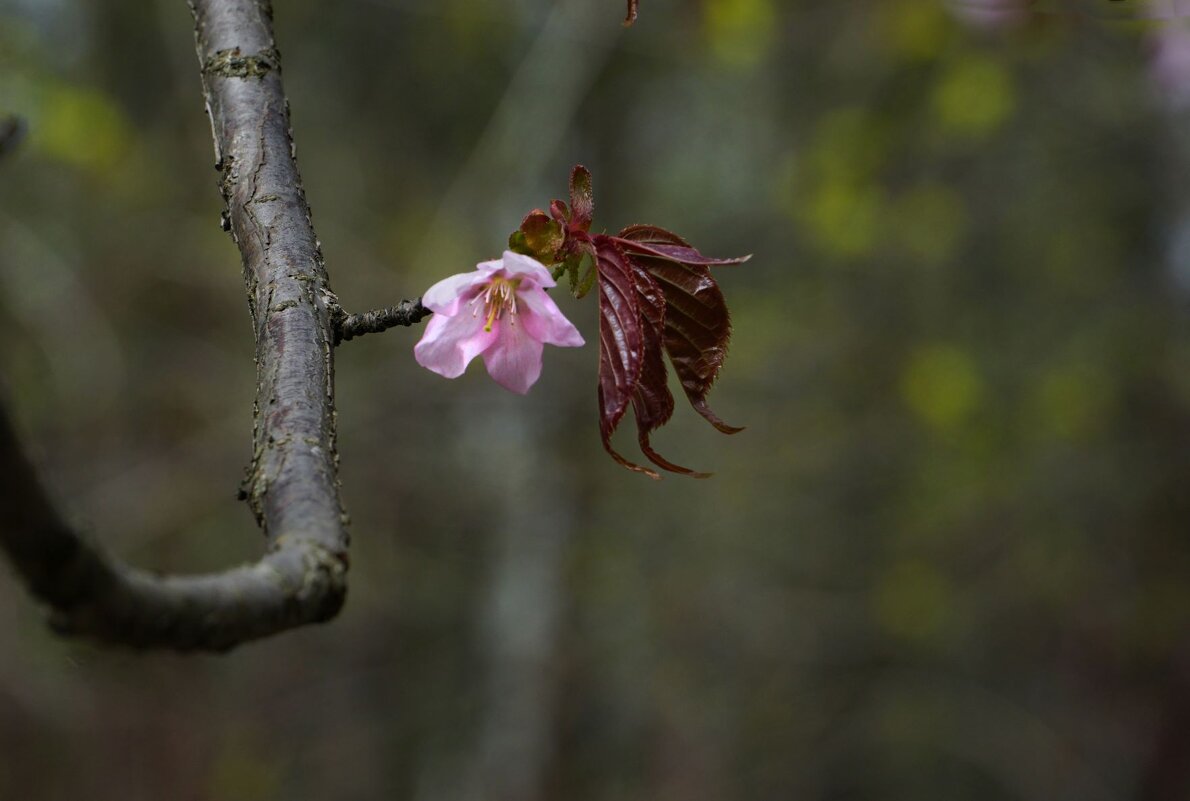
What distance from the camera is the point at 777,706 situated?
22.1ft

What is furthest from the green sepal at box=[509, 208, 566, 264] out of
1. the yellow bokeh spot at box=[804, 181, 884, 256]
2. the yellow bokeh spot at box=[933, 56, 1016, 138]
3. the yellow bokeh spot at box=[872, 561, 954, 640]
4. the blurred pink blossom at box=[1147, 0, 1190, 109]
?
the yellow bokeh spot at box=[872, 561, 954, 640]

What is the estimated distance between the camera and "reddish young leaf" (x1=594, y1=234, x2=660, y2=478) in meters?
1.02

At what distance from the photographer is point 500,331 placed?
1.21 meters

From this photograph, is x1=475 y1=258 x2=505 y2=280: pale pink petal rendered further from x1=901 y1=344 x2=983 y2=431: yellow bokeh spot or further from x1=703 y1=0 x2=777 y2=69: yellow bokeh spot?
x1=901 y1=344 x2=983 y2=431: yellow bokeh spot

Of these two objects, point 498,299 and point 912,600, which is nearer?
point 498,299

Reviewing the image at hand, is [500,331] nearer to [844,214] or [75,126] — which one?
[75,126]

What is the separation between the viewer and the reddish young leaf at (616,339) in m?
1.02

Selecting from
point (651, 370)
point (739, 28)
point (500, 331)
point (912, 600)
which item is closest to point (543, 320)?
point (500, 331)

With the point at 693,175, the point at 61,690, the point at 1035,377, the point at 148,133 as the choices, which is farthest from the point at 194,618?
the point at 693,175

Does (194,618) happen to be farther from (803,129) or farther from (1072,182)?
(1072,182)

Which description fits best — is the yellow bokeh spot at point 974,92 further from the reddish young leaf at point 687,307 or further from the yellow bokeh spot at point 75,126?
the reddish young leaf at point 687,307

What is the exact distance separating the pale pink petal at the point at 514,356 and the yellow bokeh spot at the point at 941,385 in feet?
16.2

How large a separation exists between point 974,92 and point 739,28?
4.51ft

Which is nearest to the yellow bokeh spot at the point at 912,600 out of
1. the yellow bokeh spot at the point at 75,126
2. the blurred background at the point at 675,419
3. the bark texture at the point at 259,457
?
the blurred background at the point at 675,419
